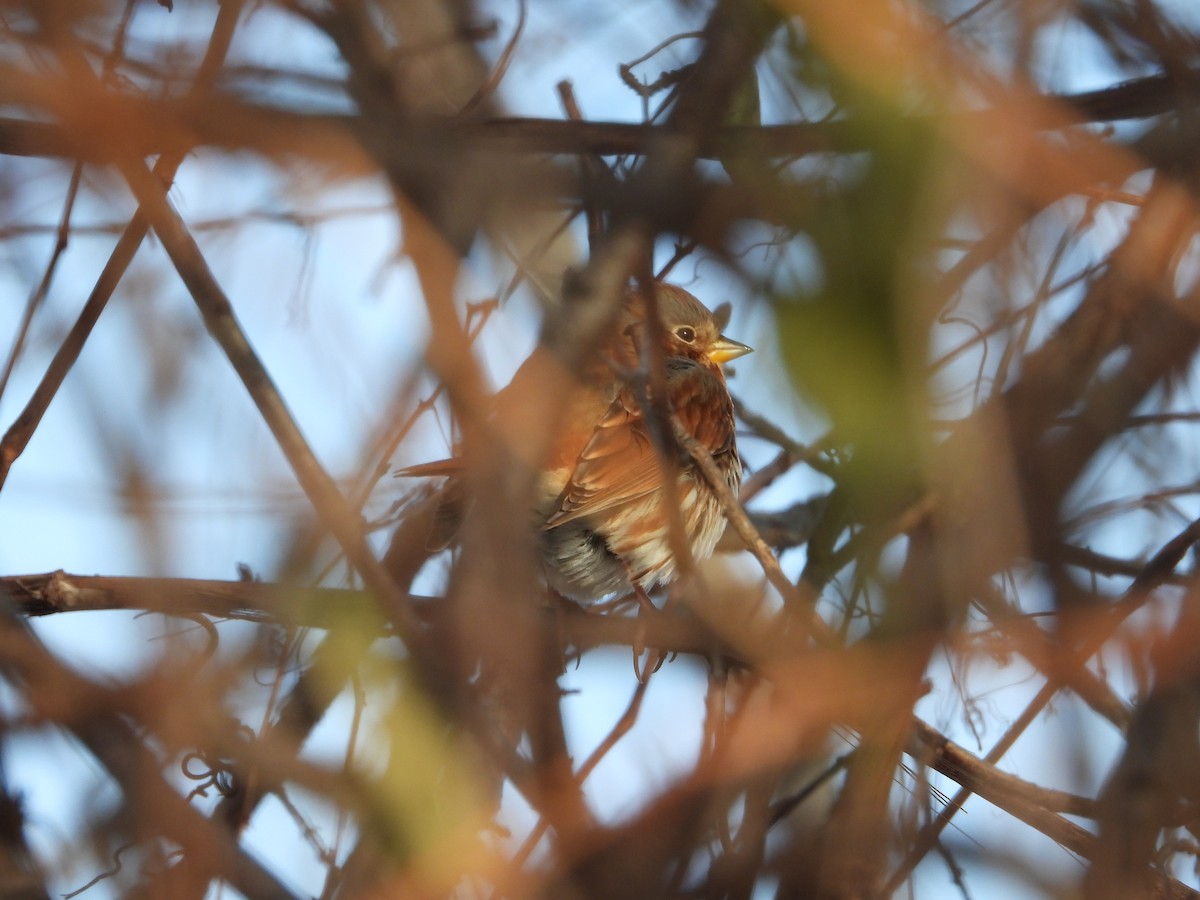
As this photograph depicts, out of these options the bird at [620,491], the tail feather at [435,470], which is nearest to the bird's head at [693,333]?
the bird at [620,491]

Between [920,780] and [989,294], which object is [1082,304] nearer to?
[989,294]

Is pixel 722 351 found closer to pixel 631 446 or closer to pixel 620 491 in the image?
pixel 631 446

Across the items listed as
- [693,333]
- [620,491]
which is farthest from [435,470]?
[693,333]

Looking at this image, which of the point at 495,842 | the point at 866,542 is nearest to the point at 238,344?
the point at 495,842

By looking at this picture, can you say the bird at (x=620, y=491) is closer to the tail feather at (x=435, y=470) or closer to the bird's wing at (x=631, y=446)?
the bird's wing at (x=631, y=446)

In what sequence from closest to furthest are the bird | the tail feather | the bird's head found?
the tail feather → the bird → the bird's head

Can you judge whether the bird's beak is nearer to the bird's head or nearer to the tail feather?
the bird's head

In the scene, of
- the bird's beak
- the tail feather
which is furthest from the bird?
the tail feather

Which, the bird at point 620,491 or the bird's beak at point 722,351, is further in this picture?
the bird's beak at point 722,351
